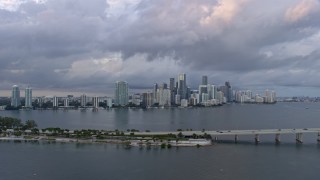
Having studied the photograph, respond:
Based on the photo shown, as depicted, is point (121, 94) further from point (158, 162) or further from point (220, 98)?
point (158, 162)

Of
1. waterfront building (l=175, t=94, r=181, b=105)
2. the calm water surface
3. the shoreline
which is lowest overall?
the calm water surface

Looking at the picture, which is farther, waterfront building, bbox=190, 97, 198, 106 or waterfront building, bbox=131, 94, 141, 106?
waterfront building, bbox=190, 97, 198, 106

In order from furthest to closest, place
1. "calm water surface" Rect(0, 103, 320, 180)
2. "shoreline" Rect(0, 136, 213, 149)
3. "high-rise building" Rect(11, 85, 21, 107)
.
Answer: "high-rise building" Rect(11, 85, 21, 107)
"shoreline" Rect(0, 136, 213, 149)
"calm water surface" Rect(0, 103, 320, 180)

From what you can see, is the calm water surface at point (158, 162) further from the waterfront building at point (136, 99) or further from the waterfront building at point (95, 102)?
the waterfront building at point (136, 99)

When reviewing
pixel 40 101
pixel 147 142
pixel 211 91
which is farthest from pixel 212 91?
pixel 147 142

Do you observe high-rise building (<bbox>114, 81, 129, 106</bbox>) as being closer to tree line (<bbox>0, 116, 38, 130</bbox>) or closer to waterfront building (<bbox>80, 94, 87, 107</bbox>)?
waterfront building (<bbox>80, 94, 87, 107</bbox>)

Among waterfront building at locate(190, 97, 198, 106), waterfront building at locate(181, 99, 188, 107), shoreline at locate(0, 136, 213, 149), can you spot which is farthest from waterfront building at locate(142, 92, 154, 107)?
shoreline at locate(0, 136, 213, 149)

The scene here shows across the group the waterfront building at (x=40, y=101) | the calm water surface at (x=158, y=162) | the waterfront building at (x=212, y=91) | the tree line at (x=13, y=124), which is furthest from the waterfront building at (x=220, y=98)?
the calm water surface at (x=158, y=162)

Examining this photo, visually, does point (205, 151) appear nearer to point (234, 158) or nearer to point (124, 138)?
point (234, 158)
